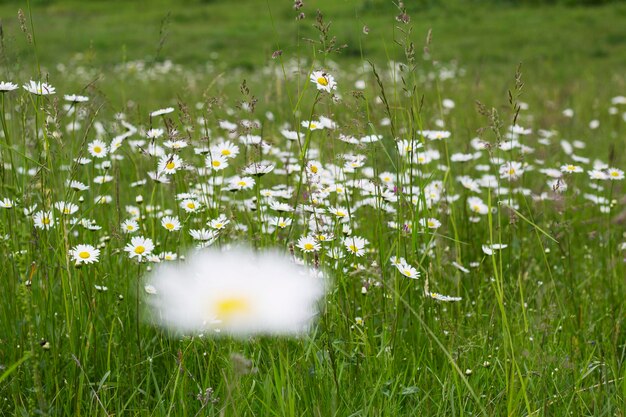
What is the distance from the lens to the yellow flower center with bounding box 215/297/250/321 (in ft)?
2.83

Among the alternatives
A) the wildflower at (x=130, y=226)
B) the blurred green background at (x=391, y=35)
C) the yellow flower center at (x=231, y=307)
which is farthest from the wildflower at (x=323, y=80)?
the blurred green background at (x=391, y=35)

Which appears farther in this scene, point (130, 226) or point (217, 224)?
point (130, 226)

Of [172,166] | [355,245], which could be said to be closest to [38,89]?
[172,166]

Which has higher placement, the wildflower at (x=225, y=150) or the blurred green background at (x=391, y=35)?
the wildflower at (x=225, y=150)

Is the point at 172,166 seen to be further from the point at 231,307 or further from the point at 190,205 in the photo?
the point at 231,307

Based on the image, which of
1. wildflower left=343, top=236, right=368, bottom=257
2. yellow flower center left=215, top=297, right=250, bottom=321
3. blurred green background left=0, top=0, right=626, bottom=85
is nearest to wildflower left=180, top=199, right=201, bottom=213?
wildflower left=343, top=236, right=368, bottom=257

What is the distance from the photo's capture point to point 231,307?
0.87m

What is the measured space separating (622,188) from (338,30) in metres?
10.8

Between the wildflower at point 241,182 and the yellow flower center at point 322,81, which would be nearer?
the yellow flower center at point 322,81

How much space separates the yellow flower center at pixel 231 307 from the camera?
86 centimetres

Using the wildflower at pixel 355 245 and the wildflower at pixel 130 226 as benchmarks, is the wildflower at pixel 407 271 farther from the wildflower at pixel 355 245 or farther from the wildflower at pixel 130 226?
the wildflower at pixel 130 226

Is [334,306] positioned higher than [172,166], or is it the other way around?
[172,166]

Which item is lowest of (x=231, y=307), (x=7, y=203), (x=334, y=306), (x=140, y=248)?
(x=334, y=306)

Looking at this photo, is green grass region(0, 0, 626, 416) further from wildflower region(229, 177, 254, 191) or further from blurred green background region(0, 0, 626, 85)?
blurred green background region(0, 0, 626, 85)
